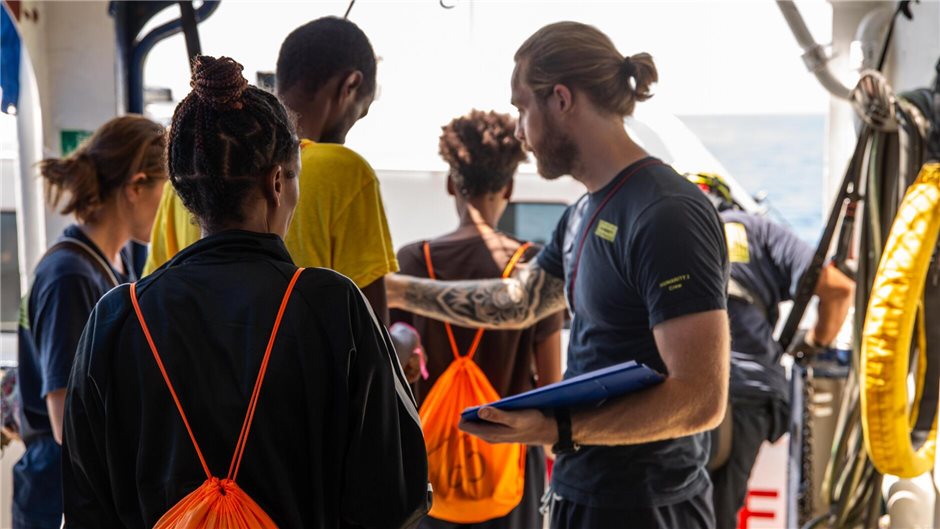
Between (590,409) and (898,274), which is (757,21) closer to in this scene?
(898,274)

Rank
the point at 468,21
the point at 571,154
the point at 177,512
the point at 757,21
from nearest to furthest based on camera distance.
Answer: the point at 177,512, the point at 571,154, the point at 468,21, the point at 757,21

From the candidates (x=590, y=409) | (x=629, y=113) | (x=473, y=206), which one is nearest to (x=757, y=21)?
(x=473, y=206)

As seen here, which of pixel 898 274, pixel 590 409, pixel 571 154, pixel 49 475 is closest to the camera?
pixel 590 409

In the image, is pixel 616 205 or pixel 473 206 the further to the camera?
pixel 473 206

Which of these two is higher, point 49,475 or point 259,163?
point 259,163

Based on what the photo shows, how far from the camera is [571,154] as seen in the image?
2.34m

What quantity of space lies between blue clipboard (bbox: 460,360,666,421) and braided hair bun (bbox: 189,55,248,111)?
81 cm

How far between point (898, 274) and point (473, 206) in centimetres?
129

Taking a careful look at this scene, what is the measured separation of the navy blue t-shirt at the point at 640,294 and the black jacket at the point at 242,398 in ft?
2.43

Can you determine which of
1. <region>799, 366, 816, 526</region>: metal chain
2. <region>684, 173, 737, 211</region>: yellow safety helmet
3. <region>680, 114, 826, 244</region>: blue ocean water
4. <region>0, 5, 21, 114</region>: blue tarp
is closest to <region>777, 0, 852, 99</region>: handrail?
<region>684, 173, 737, 211</region>: yellow safety helmet

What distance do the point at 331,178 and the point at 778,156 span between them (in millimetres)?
49075

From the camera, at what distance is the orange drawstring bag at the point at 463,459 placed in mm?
2910

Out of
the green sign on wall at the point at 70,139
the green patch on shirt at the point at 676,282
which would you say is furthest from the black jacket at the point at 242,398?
the green sign on wall at the point at 70,139

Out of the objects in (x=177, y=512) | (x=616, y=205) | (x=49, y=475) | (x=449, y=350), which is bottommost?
(x=49, y=475)
